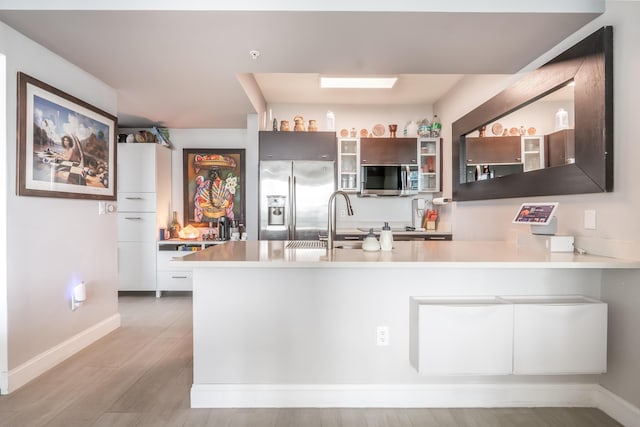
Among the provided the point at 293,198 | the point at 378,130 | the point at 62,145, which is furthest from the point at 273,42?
the point at 378,130

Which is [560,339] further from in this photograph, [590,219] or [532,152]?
[532,152]

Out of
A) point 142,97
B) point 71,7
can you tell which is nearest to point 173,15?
point 71,7

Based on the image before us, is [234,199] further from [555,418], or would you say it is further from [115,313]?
[555,418]

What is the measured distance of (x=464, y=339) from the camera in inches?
→ 72.6

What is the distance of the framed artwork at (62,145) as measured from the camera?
2.27 m

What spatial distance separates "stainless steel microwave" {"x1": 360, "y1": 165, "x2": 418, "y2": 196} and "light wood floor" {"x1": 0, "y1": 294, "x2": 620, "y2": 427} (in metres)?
2.75

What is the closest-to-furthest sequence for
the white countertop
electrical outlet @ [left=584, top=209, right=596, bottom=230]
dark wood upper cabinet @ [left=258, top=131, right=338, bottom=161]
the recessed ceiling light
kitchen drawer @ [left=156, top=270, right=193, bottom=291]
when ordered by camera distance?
the white countertop → electrical outlet @ [left=584, top=209, right=596, bottom=230] → the recessed ceiling light → dark wood upper cabinet @ [left=258, top=131, right=338, bottom=161] → kitchen drawer @ [left=156, top=270, right=193, bottom=291]

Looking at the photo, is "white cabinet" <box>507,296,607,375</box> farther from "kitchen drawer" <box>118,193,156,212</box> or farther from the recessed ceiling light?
"kitchen drawer" <box>118,193,156,212</box>

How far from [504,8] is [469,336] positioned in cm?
181

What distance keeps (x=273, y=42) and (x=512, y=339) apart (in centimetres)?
228

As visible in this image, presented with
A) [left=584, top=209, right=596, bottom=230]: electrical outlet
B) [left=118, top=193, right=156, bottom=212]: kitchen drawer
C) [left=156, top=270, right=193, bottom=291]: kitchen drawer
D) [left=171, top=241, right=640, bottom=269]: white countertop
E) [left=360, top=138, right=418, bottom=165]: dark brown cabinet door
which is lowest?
[left=156, top=270, right=193, bottom=291]: kitchen drawer

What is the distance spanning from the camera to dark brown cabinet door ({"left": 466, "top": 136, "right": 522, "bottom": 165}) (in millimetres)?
2737

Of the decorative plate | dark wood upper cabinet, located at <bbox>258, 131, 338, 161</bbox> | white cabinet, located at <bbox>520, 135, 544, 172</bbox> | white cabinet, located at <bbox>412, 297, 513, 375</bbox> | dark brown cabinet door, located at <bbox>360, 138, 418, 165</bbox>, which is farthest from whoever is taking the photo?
the decorative plate

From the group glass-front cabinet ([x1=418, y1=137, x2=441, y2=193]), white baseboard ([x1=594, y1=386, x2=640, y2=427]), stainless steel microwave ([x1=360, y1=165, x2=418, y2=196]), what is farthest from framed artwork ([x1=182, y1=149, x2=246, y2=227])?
white baseboard ([x1=594, y1=386, x2=640, y2=427])
